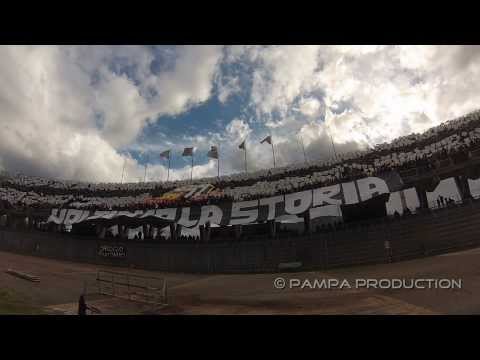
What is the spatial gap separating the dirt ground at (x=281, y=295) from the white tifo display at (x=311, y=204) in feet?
15.4

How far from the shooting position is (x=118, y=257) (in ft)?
94.6

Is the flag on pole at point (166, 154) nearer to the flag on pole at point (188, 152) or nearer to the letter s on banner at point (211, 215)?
the flag on pole at point (188, 152)

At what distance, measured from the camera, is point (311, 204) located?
2434 centimetres

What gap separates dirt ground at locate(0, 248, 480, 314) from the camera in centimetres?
1166

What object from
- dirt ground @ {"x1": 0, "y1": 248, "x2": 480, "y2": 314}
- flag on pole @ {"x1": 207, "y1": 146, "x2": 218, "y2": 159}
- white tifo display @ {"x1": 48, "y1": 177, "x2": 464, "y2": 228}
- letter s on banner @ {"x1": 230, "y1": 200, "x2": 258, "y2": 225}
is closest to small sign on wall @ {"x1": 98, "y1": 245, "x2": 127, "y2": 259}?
white tifo display @ {"x1": 48, "y1": 177, "x2": 464, "y2": 228}

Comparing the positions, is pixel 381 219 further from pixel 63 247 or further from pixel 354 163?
pixel 63 247

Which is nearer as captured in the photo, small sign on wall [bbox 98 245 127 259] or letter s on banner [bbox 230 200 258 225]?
letter s on banner [bbox 230 200 258 225]

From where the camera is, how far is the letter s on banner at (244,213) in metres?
26.0

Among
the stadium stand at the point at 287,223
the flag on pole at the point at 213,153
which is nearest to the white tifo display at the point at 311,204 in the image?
the stadium stand at the point at 287,223

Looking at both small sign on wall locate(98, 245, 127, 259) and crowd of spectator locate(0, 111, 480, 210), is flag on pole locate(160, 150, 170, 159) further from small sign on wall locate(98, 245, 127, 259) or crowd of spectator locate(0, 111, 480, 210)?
small sign on wall locate(98, 245, 127, 259)

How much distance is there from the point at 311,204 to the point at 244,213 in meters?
6.20
